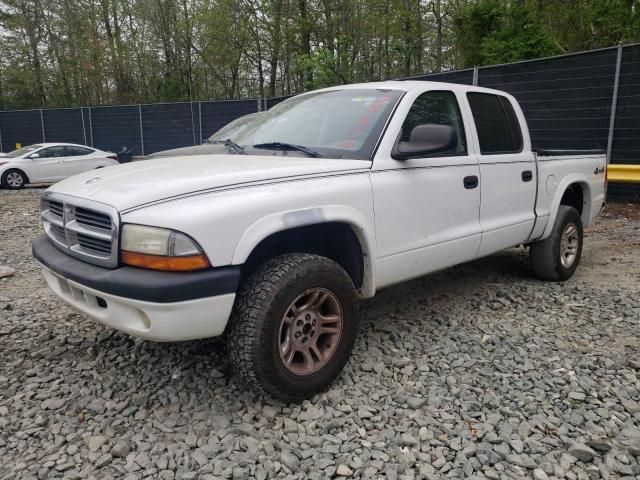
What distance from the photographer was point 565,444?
239 centimetres

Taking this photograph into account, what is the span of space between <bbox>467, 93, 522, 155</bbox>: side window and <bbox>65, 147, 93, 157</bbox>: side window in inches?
533

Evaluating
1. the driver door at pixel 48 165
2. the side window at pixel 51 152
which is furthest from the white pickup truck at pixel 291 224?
the side window at pixel 51 152

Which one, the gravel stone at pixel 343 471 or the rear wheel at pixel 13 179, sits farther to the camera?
the rear wheel at pixel 13 179

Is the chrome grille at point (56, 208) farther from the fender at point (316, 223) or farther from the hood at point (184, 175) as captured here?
the fender at point (316, 223)

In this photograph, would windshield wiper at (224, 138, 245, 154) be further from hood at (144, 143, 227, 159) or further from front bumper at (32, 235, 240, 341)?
front bumper at (32, 235, 240, 341)

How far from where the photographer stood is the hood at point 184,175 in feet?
7.95

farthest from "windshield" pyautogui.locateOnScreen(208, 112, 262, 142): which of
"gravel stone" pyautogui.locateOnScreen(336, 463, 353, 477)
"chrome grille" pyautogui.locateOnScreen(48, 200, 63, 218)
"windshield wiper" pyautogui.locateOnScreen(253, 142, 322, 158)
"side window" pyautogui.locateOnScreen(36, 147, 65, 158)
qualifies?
"side window" pyautogui.locateOnScreen(36, 147, 65, 158)

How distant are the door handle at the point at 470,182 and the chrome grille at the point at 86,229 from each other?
2403 mm

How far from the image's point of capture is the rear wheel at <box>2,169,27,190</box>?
13.5 m

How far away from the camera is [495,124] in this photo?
4.15 m

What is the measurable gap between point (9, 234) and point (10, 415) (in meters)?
5.67

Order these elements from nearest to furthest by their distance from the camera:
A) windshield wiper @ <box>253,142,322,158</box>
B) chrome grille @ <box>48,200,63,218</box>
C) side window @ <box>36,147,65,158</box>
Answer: chrome grille @ <box>48,200,63,218</box>
windshield wiper @ <box>253,142,322,158</box>
side window @ <box>36,147,65,158</box>

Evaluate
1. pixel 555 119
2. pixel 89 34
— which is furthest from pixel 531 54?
pixel 89 34

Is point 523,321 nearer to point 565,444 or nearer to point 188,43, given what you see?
point 565,444
